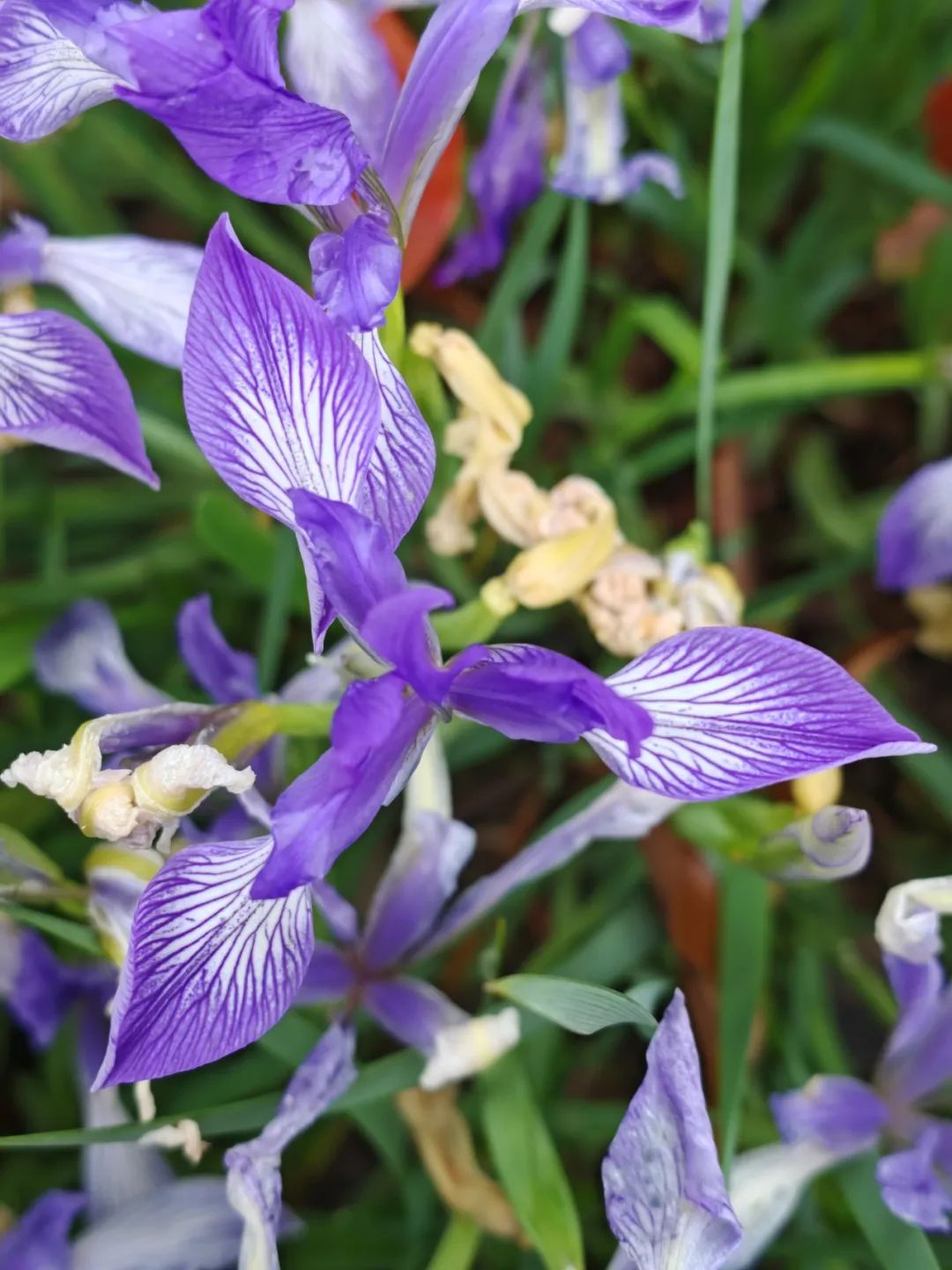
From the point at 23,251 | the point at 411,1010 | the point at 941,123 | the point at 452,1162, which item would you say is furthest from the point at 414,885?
the point at 941,123

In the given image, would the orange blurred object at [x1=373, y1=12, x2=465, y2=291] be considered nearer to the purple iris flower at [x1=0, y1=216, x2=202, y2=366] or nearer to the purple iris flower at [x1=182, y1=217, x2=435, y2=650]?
the purple iris flower at [x1=0, y1=216, x2=202, y2=366]

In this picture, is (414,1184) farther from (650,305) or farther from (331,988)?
(650,305)

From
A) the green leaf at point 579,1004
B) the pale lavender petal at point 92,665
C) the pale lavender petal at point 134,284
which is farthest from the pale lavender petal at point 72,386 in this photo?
the green leaf at point 579,1004

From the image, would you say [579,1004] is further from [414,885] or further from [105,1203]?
[105,1203]

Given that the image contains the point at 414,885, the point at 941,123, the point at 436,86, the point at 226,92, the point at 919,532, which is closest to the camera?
the point at 226,92

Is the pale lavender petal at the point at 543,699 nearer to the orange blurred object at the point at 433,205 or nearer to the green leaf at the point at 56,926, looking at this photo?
the green leaf at the point at 56,926

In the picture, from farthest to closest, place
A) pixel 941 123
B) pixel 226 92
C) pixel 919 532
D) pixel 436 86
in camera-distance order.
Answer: pixel 941 123, pixel 919 532, pixel 436 86, pixel 226 92
